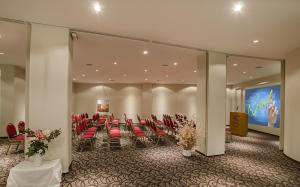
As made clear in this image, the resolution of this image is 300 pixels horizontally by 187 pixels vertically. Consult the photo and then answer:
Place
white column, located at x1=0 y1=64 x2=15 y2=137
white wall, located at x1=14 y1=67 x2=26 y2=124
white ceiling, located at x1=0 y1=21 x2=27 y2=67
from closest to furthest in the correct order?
1. white ceiling, located at x1=0 y1=21 x2=27 y2=67
2. white column, located at x1=0 y1=64 x2=15 y2=137
3. white wall, located at x1=14 y1=67 x2=26 y2=124

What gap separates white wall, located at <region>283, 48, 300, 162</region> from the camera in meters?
5.36

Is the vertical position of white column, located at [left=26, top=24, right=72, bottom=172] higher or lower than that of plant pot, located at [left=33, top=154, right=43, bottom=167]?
higher

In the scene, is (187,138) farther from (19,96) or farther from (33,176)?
(19,96)

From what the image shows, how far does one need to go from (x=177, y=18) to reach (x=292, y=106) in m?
5.16

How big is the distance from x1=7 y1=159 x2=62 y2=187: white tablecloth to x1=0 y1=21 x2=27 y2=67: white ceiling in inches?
128

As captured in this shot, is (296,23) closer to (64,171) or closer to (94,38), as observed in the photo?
(94,38)

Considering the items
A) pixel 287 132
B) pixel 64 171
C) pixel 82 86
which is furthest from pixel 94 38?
pixel 82 86

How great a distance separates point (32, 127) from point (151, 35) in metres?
3.70

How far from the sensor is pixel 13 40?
16.1ft

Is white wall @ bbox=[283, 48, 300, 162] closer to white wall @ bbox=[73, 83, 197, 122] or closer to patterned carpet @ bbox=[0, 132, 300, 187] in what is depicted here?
patterned carpet @ bbox=[0, 132, 300, 187]

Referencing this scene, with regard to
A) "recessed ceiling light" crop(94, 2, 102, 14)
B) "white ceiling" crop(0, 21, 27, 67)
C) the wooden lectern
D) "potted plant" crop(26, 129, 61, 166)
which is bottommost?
the wooden lectern

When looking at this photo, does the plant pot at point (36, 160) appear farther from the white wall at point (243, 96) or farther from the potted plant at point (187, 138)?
the white wall at point (243, 96)

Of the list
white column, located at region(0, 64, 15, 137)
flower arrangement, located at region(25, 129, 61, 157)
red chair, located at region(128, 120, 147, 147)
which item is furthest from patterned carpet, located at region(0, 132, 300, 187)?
white column, located at region(0, 64, 15, 137)

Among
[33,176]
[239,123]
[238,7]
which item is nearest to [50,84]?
[33,176]
